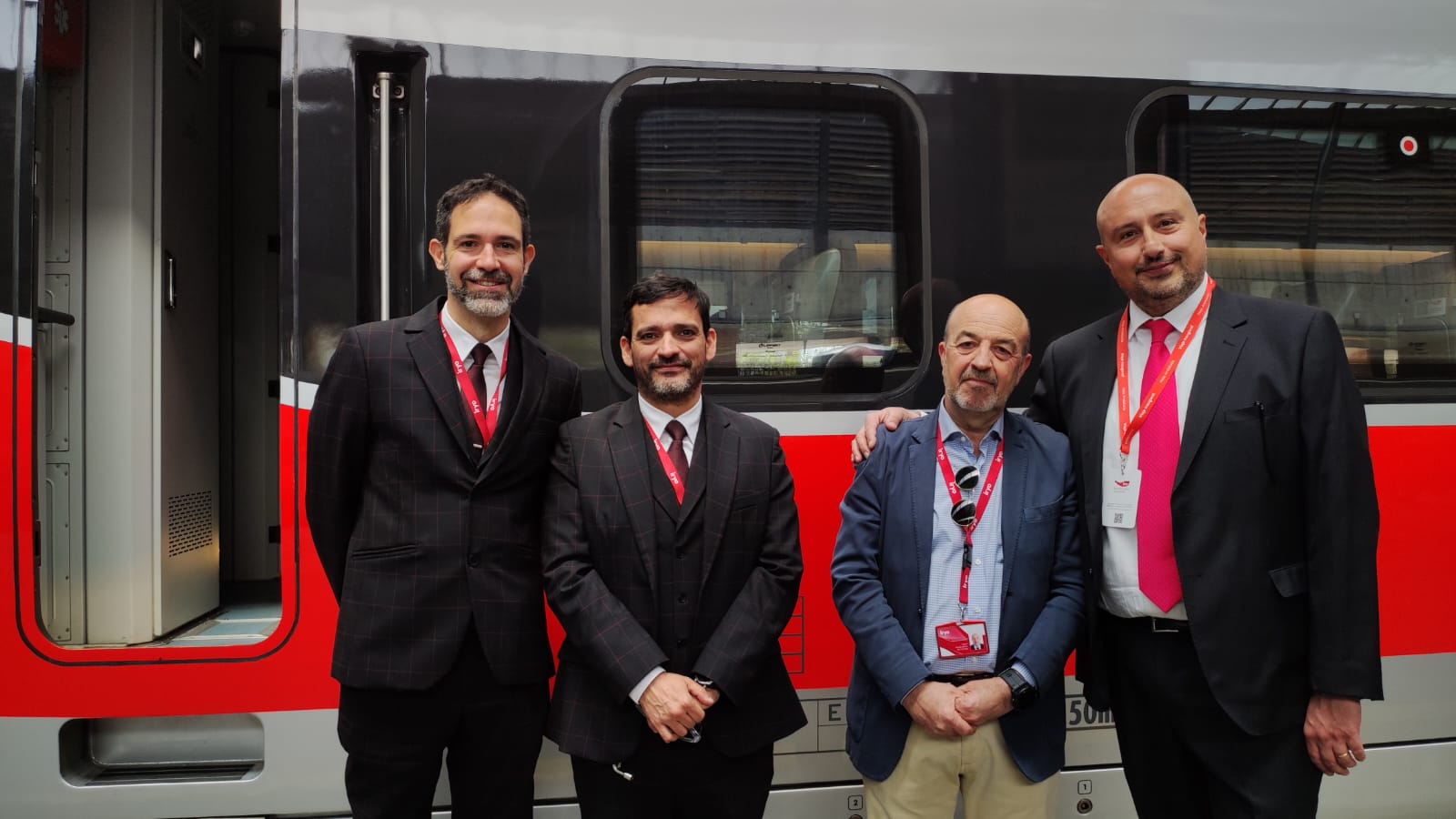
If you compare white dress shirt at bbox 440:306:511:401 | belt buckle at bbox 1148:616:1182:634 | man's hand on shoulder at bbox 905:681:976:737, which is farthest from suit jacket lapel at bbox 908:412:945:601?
white dress shirt at bbox 440:306:511:401

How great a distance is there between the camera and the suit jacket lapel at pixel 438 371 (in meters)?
2.23

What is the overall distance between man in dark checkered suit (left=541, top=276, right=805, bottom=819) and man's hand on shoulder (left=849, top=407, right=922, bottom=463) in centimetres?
28

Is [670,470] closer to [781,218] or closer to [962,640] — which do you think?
[962,640]

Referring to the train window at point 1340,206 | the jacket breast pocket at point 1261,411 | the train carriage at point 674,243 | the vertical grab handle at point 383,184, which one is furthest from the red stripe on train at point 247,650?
the train window at point 1340,206

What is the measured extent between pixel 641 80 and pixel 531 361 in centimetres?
104

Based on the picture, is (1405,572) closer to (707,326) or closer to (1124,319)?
(1124,319)

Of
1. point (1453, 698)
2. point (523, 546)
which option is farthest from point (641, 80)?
point (1453, 698)

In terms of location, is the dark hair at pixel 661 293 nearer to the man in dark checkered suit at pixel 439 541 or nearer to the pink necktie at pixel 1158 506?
the man in dark checkered suit at pixel 439 541

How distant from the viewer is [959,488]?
89.8 inches

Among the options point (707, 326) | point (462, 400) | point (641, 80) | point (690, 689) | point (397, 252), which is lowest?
point (690, 689)

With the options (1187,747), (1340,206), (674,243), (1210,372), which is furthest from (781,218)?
(1340,206)

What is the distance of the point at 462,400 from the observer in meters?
2.27

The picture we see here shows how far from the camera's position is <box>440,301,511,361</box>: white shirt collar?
7.68 ft

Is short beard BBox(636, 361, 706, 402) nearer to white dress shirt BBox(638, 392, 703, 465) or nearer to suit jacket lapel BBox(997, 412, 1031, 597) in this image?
white dress shirt BBox(638, 392, 703, 465)
